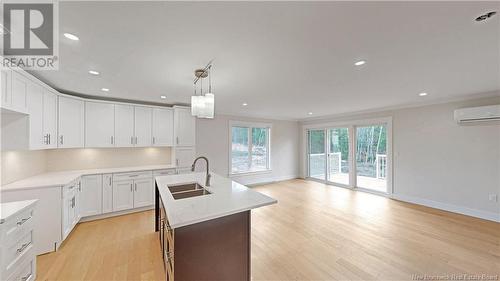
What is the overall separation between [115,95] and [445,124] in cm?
674

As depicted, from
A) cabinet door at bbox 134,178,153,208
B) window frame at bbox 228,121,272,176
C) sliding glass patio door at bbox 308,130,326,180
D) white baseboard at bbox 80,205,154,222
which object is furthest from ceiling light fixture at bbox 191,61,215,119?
sliding glass patio door at bbox 308,130,326,180

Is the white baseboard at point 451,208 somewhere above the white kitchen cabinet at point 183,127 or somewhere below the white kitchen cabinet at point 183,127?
below

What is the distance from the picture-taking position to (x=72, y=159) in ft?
12.0

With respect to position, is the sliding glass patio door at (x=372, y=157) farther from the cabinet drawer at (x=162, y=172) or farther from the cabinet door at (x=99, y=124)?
the cabinet door at (x=99, y=124)

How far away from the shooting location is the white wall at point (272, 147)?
526cm

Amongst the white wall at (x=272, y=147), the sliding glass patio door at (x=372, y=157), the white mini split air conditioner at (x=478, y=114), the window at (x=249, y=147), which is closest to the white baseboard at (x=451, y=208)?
the sliding glass patio door at (x=372, y=157)

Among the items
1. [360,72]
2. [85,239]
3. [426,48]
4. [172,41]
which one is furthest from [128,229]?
[426,48]

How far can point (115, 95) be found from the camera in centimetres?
361

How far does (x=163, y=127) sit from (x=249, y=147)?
2.79 metres

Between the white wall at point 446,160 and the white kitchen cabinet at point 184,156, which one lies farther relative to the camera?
the white kitchen cabinet at point 184,156

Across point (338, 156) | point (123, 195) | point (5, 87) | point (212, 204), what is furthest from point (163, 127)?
point (338, 156)

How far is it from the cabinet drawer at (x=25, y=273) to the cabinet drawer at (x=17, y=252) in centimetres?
7

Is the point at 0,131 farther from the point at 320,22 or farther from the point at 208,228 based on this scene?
the point at 320,22

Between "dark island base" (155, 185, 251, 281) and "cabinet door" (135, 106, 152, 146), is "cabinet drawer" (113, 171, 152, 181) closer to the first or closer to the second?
"cabinet door" (135, 106, 152, 146)
